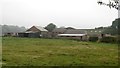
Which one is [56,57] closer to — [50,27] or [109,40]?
[109,40]

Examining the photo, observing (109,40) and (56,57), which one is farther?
(109,40)

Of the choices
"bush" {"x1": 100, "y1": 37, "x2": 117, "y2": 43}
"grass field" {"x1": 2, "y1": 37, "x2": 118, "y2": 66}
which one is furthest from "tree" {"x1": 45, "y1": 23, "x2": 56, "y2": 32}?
"grass field" {"x1": 2, "y1": 37, "x2": 118, "y2": 66}

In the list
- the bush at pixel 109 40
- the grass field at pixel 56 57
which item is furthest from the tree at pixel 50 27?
the grass field at pixel 56 57

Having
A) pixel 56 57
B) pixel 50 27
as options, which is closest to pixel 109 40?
pixel 56 57

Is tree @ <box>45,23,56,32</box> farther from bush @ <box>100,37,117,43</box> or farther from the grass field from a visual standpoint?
the grass field

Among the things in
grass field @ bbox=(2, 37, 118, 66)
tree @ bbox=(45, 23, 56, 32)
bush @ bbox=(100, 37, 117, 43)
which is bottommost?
grass field @ bbox=(2, 37, 118, 66)

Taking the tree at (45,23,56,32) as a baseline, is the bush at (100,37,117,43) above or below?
below

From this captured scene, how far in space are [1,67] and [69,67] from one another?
3.29 meters

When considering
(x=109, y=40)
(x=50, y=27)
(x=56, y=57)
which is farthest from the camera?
(x=50, y=27)

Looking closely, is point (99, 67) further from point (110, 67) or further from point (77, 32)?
point (77, 32)

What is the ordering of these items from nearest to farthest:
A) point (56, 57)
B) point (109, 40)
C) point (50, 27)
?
1. point (56, 57)
2. point (109, 40)
3. point (50, 27)

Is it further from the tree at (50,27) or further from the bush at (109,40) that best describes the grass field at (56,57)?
the tree at (50,27)

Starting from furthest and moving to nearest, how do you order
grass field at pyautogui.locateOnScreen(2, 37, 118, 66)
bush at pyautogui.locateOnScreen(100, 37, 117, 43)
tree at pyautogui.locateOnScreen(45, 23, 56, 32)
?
tree at pyautogui.locateOnScreen(45, 23, 56, 32) → bush at pyautogui.locateOnScreen(100, 37, 117, 43) → grass field at pyautogui.locateOnScreen(2, 37, 118, 66)

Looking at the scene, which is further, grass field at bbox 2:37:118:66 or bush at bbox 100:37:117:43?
bush at bbox 100:37:117:43
